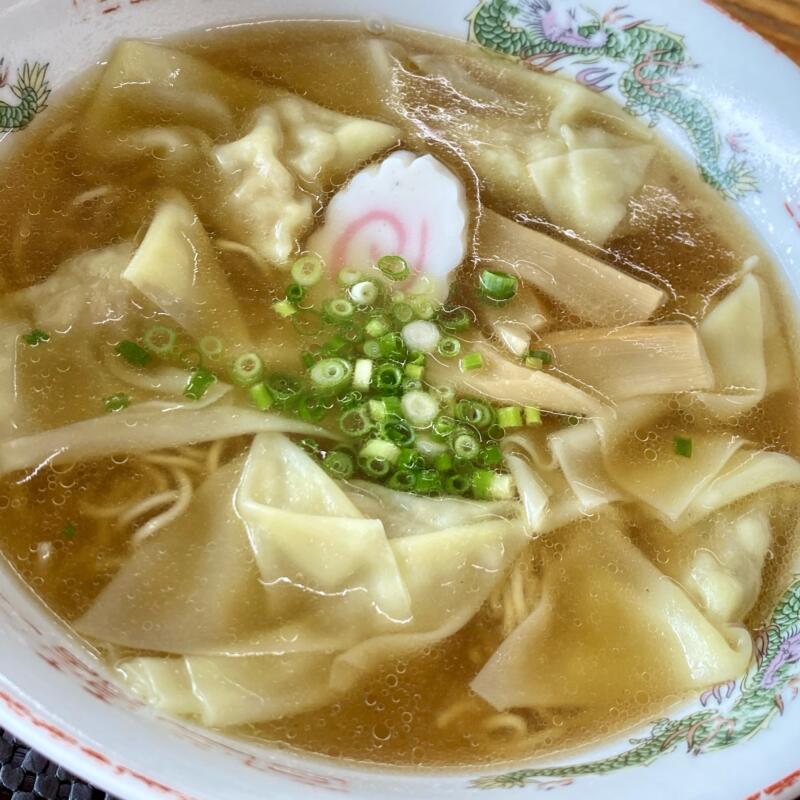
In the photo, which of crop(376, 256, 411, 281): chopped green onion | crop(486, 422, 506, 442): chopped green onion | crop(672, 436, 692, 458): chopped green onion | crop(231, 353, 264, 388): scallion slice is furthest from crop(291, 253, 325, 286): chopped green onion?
crop(672, 436, 692, 458): chopped green onion

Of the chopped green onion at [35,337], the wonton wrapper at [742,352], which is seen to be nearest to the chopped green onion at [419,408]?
the wonton wrapper at [742,352]

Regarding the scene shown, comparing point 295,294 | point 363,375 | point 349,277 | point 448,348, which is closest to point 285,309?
point 295,294

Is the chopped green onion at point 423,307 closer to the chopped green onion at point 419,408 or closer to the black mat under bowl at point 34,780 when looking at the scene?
the chopped green onion at point 419,408

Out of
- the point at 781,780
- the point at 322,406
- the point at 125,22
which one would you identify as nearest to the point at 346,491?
the point at 322,406

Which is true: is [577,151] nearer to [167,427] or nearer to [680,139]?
[680,139]

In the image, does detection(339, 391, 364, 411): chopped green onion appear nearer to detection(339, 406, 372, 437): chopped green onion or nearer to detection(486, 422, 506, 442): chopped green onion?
detection(339, 406, 372, 437): chopped green onion

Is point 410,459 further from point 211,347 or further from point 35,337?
point 35,337
